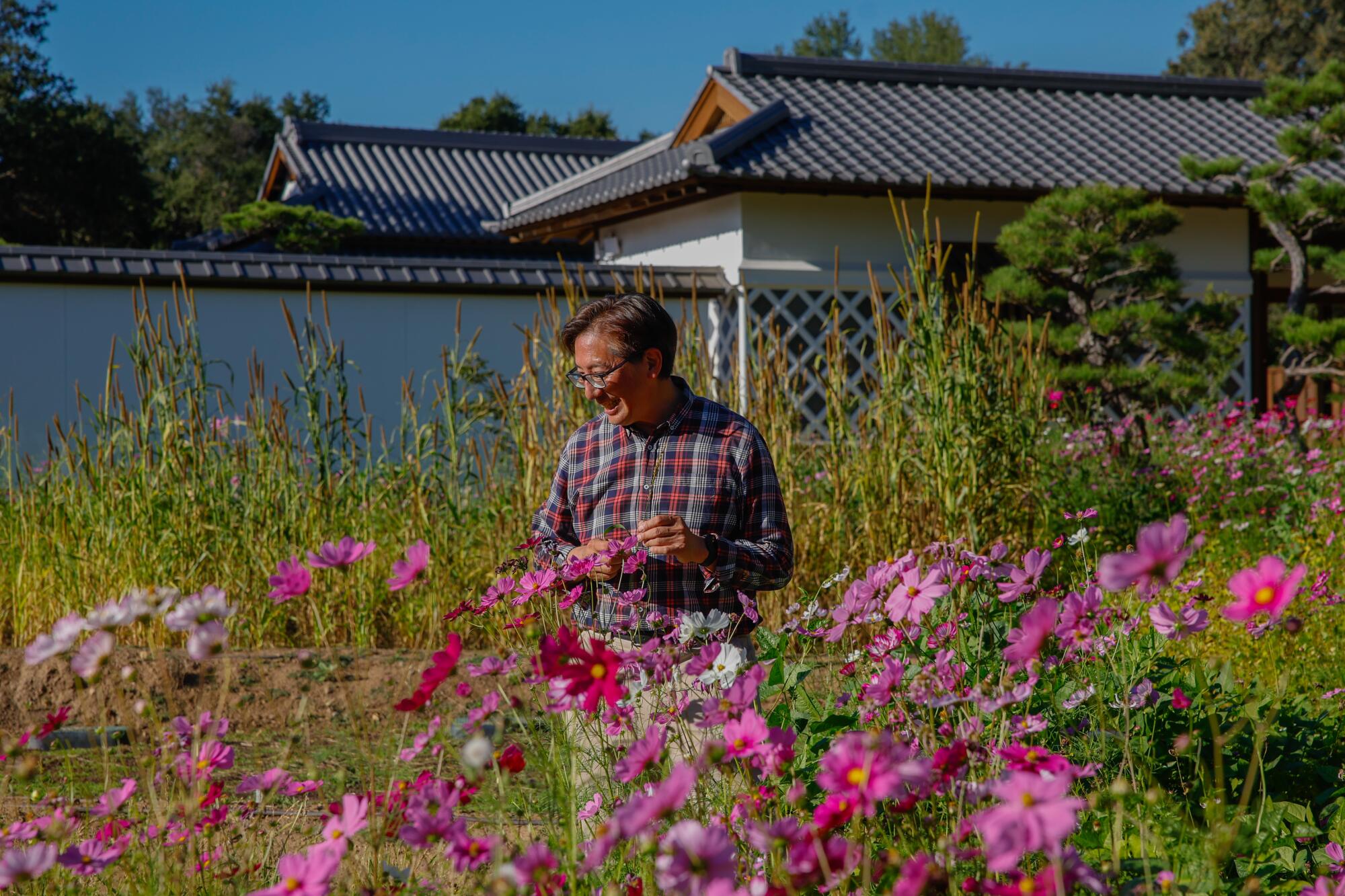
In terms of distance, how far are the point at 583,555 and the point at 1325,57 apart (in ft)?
108

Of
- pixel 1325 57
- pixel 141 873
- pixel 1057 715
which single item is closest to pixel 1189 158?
pixel 1057 715

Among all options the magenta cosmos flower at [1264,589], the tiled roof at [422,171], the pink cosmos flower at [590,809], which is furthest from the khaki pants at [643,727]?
the tiled roof at [422,171]

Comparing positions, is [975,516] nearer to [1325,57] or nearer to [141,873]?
[141,873]

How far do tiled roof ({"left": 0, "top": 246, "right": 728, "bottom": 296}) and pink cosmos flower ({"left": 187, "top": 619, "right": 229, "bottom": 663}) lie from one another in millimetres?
6589

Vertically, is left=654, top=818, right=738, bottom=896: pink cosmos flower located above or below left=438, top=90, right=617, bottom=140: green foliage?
below

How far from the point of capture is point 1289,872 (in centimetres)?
181

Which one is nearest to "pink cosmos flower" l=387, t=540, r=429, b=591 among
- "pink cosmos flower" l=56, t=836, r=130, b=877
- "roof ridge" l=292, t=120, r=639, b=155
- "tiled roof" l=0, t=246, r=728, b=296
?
"pink cosmos flower" l=56, t=836, r=130, b=877

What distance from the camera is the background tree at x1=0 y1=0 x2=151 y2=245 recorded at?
64.7 ft

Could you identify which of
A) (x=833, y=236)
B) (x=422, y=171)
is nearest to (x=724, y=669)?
(x=833, y=236)

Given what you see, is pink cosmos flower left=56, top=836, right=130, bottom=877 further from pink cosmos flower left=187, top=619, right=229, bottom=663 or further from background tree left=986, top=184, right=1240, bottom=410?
background tree left=986, top=184, right=1240, bottom=410

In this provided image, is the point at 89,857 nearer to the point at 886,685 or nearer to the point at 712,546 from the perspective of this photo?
the point at 886,685

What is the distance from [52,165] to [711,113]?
41.0ft

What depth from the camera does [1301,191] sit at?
29.7 ft

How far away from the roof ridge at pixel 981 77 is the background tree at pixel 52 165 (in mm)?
12770
